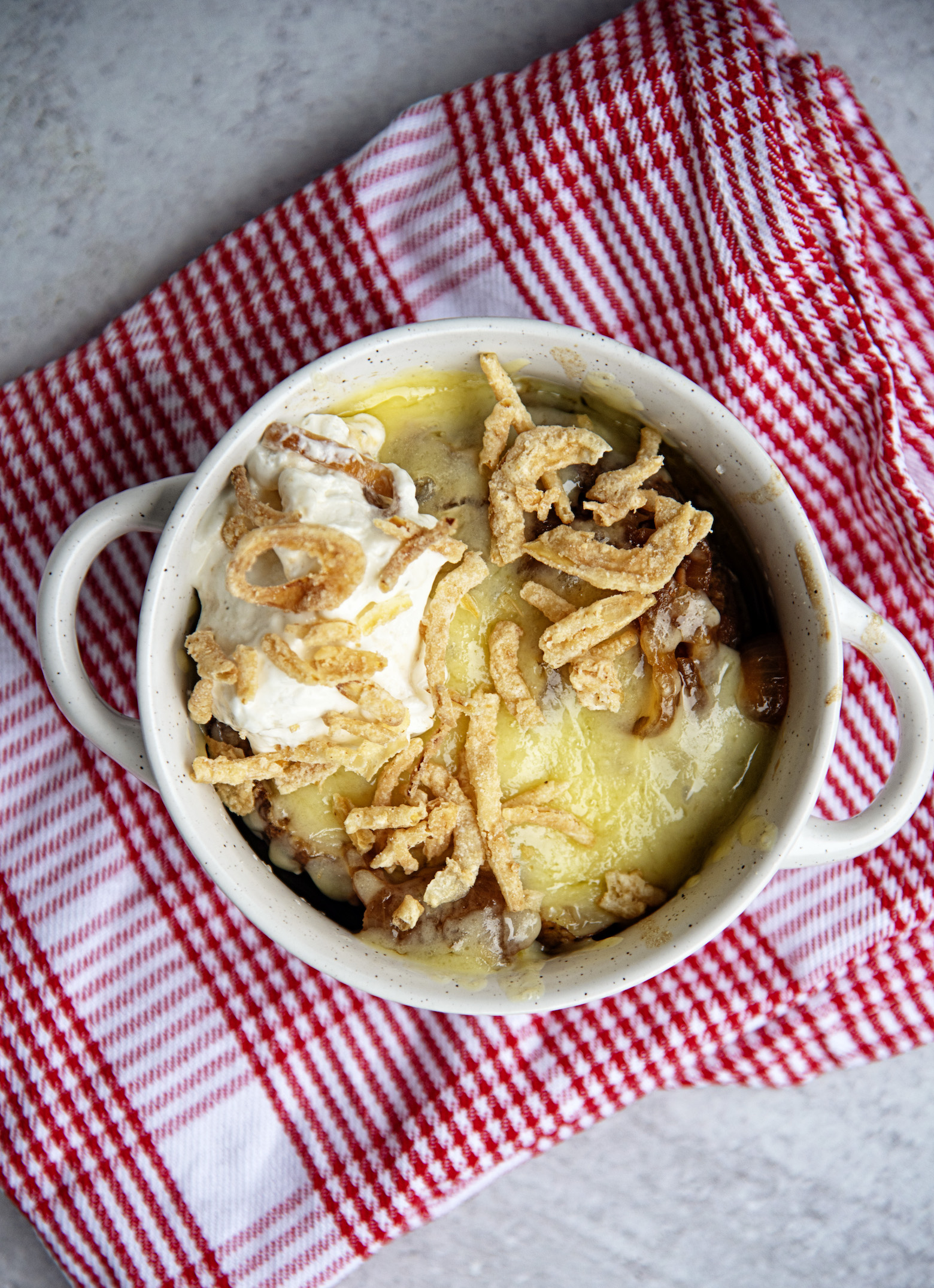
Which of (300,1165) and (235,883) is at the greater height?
(235,883)

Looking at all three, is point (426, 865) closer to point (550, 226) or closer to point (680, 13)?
point (550, 226)

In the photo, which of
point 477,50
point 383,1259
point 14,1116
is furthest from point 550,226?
point 383,1259

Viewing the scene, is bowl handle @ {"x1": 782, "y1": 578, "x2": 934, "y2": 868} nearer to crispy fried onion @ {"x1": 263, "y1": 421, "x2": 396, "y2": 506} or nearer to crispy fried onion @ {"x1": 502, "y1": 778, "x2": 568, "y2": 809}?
crispy fried onion @ {"x1": 502, "y1": 778, "x2": 568, "y2": 809}

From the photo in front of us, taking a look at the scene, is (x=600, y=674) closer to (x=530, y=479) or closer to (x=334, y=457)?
(x=530, y=479)

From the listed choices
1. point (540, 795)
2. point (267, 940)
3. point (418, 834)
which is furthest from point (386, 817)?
point (267, 940)

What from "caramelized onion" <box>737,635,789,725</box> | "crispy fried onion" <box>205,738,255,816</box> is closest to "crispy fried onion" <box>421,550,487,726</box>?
"crispy fried onion" <box>205,738,255,816</box>

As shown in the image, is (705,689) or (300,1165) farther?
(300,1165)
